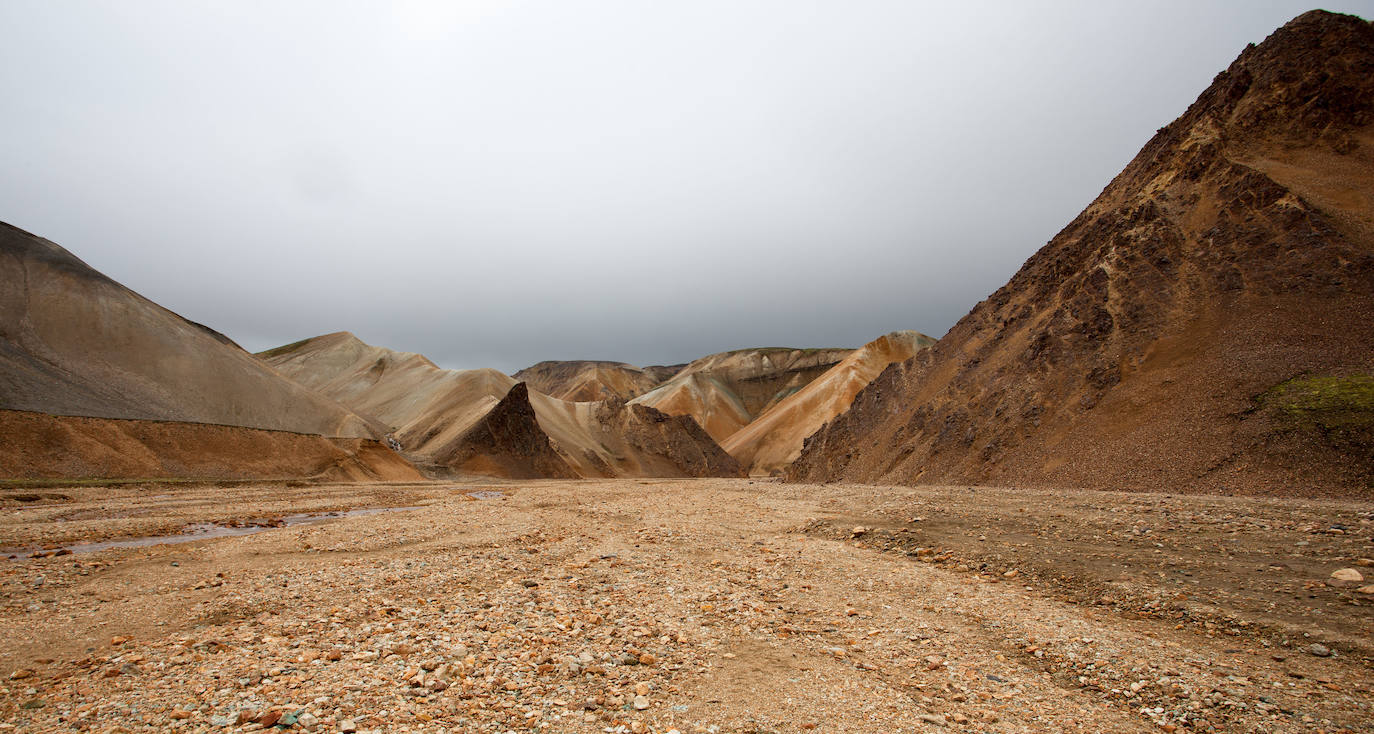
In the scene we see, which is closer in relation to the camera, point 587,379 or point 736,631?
point 736,631

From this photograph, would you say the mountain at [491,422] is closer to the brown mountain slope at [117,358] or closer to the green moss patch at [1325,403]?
the brown mountain slope at [117,358]

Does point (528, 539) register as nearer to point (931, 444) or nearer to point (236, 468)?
point (931, 444)

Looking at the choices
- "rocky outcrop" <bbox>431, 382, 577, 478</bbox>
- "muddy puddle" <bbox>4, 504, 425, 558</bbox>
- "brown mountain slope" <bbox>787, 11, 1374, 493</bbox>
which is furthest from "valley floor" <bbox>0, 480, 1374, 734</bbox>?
"rocky outcrop" <bbox>431, 382, 577, 478</bbox>

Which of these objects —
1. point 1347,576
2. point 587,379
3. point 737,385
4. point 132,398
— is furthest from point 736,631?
point 587,379

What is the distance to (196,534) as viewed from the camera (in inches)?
554

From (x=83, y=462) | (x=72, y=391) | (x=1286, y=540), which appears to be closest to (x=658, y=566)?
(x=1286, y=540)

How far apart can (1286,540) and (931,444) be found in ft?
60.1

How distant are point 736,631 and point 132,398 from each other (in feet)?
173

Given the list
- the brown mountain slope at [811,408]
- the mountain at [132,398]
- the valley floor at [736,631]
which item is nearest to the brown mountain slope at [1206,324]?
the valley floor at [736,631]

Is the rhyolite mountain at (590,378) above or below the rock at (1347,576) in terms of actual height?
above

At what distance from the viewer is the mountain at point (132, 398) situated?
2883cm

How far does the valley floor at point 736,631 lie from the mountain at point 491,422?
149 ft

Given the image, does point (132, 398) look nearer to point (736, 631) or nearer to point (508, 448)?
point (508, 448)

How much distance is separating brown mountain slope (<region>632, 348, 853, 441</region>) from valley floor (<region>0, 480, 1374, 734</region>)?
91025 millimetres
